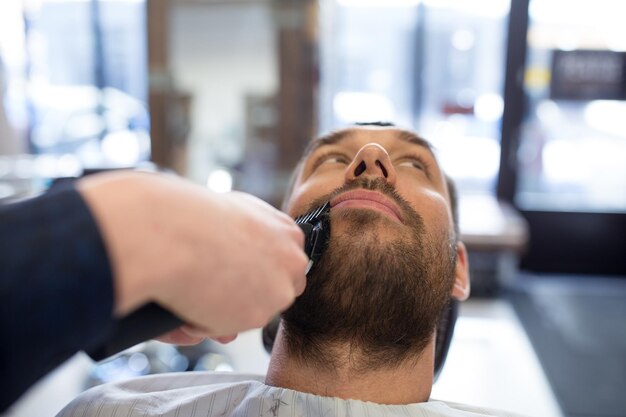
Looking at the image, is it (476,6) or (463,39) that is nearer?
(476,6)

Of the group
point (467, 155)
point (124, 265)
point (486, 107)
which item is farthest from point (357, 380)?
point (467, 155)

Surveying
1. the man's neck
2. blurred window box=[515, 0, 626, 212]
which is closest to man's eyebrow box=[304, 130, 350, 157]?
the man's neck

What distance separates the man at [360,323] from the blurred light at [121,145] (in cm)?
533

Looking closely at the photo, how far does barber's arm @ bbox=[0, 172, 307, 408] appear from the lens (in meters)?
0.59

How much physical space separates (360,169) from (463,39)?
192 inches

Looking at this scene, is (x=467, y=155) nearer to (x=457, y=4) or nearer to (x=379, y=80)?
(x=379, y=80)

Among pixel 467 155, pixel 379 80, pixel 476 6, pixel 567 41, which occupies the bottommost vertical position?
pixel 467 155

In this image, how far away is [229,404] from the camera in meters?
1.28

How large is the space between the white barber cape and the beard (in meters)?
0.08

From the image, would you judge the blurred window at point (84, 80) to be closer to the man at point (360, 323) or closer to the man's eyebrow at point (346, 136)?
the man's eyebrow at point (346, 136)

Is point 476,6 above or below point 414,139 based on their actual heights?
above

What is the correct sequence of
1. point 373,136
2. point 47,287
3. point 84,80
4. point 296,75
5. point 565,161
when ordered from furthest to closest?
point 84,80
point 565,161
point 296,75
point 373,136
point 47,287

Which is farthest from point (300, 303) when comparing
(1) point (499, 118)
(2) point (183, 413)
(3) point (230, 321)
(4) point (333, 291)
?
(1) point (499, 118)

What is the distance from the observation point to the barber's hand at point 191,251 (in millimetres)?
629
